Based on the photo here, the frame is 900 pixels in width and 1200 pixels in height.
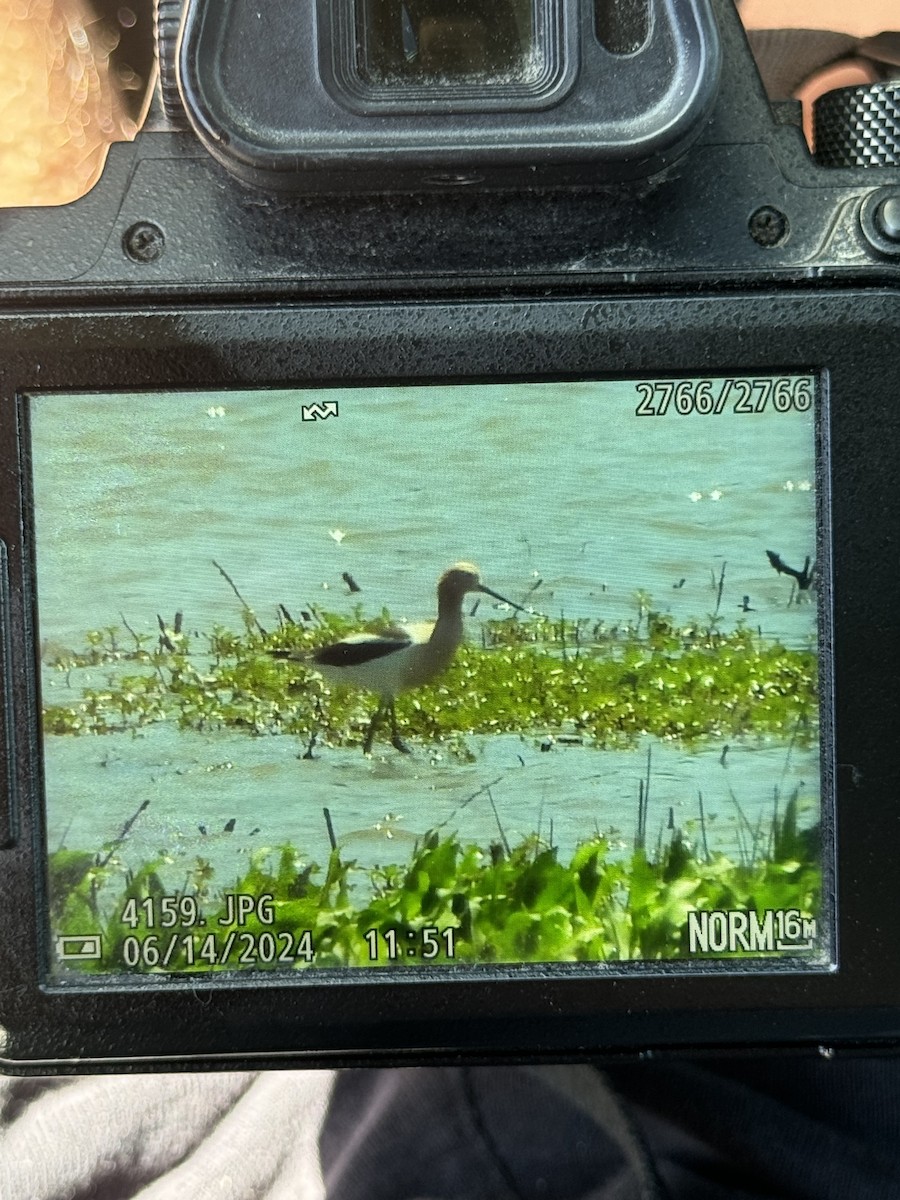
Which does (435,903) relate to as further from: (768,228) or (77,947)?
(768,228)

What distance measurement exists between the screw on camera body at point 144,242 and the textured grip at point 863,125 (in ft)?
0.92

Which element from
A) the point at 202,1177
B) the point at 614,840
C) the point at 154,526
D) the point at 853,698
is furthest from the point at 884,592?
the point at 202,1177

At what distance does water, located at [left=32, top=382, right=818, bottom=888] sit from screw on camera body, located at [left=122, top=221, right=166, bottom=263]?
0.19 feet

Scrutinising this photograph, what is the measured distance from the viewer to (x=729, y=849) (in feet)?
1.41

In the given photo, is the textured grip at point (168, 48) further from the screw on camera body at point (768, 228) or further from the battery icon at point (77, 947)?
the battery icon at point (77, 947)

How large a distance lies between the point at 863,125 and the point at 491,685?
0.27 meters

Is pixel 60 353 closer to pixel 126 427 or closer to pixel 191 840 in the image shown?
pixel 126 427

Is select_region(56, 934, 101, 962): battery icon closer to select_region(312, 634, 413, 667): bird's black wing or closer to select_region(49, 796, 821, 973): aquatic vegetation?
select_region(49, 796, 821, 973): aquatic vegetation

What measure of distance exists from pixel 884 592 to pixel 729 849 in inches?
4.8

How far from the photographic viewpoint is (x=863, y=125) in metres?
0.42

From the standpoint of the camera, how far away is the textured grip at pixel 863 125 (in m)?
0.42

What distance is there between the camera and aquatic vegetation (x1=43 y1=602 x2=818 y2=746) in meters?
0.43

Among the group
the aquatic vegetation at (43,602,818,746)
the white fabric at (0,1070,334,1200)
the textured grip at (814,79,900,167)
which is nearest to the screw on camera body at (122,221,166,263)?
the aquatic vegetation at (43,602,818,746)

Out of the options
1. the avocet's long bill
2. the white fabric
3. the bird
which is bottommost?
the white fabric
